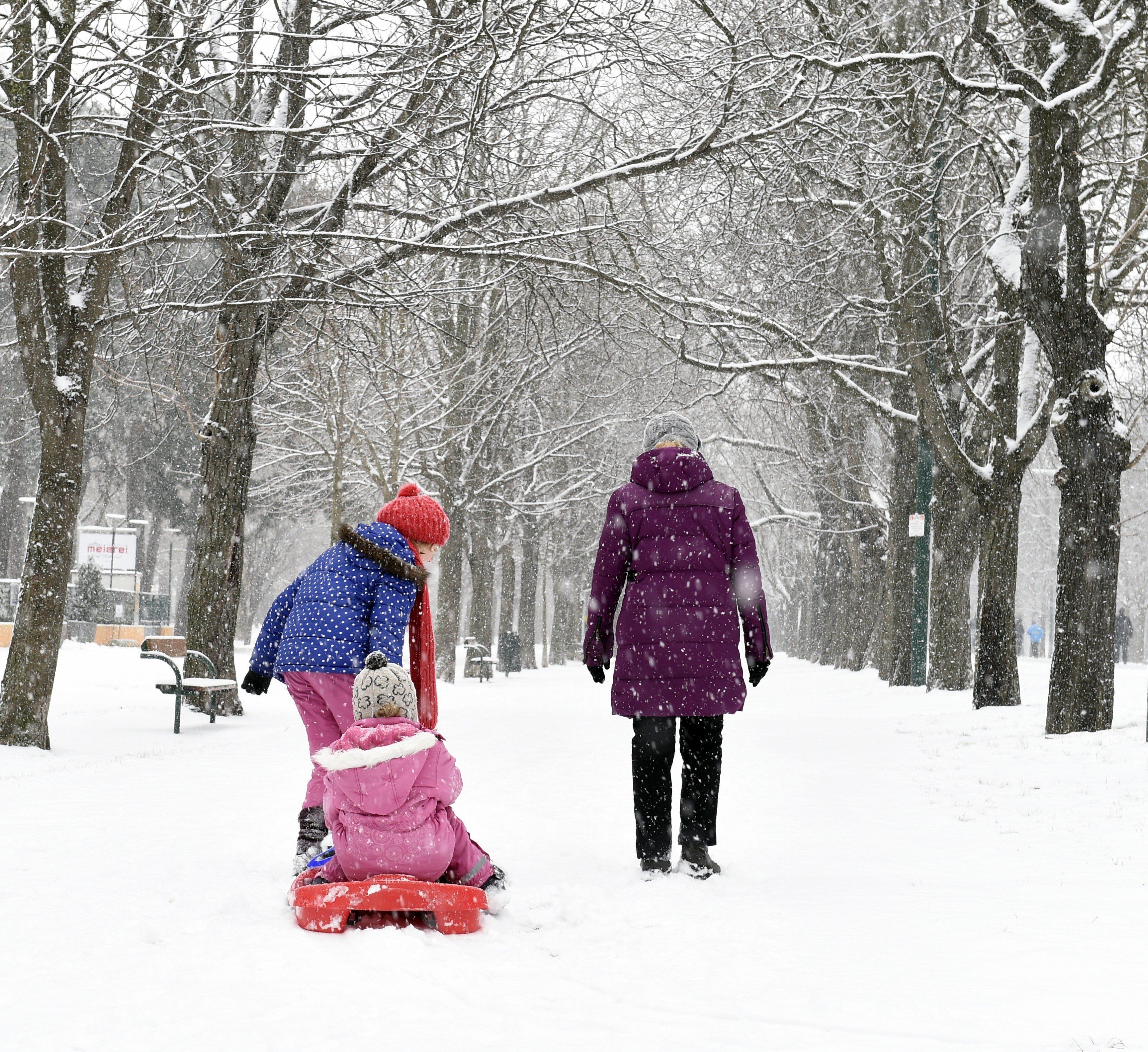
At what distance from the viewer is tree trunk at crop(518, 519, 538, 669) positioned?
28.3m

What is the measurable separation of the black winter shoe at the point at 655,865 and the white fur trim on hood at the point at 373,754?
1.44 metres

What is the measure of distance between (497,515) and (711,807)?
21.1 meters

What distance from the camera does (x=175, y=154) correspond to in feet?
28.1

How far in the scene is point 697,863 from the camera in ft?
17.1

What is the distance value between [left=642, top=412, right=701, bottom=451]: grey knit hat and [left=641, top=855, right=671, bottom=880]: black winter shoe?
176 cm

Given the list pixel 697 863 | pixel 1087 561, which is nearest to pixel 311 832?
pixel 697 863

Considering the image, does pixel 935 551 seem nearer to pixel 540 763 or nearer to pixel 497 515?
pixel 540 763

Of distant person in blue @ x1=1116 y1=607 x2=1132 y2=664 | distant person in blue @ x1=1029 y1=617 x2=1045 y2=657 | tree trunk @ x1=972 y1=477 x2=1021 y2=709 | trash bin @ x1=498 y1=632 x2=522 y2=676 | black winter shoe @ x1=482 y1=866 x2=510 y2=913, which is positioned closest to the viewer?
black winter shoe @ x1=482 y1=866 x2=510 y2=913

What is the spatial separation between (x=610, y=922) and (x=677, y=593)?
4.52 ft

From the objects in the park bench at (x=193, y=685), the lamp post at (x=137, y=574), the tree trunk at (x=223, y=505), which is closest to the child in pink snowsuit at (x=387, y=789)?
the park bench at (x=193, y=685)

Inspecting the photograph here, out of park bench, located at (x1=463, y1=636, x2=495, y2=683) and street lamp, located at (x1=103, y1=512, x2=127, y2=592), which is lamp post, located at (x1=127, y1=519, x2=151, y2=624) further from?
park bench, located at (x1=463, y1=636, x2=495, y2=683)

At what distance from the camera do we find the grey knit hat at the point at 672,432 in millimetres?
5398

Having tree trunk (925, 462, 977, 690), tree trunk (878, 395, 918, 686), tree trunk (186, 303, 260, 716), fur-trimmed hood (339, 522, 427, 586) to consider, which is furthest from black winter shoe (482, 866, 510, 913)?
tree trunk (878, 395, 918, 686)

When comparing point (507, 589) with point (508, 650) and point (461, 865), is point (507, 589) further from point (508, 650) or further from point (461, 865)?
Answer: point (461, 865)
